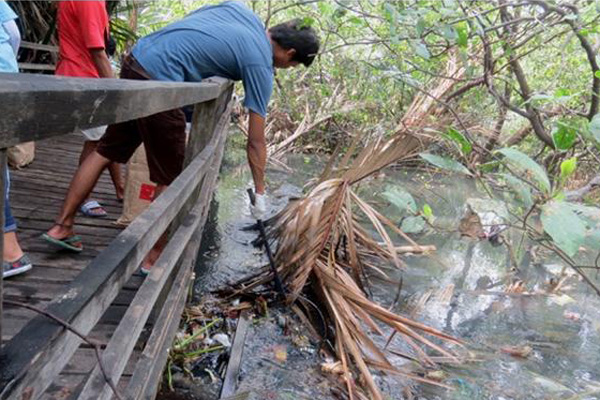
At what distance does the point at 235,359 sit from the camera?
263 cm

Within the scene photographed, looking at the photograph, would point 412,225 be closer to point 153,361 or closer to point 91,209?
point 153,361

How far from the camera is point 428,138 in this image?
2.92 meters

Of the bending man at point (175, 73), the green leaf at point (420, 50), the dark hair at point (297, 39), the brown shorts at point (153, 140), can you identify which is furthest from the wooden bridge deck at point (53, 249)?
the green leaf at point (420, 50)

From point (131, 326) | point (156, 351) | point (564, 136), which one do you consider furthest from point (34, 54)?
point (564, 136)

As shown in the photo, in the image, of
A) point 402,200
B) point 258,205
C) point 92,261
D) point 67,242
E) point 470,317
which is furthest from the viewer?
point 470,317

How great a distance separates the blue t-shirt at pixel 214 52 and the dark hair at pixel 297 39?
19 cm

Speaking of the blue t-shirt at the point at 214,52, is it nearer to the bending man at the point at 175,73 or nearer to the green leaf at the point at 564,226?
the bending man at the point at 175,73

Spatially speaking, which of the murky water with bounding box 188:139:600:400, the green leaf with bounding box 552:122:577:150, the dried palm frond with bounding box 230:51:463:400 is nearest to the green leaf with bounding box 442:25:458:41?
the dried palm frond with bounding box 230:51:463:400

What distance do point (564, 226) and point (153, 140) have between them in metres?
1.68

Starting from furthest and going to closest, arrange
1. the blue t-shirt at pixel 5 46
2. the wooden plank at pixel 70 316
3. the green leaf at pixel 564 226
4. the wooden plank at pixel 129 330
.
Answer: the blue t-shirt at pixel 5 46, the green leaf at pixel 564 226, the wooden plank at pixel 129 330, the wooden plank at pixel 70 316

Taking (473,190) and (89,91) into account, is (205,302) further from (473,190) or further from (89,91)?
(473,190)

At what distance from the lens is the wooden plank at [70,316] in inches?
26.5

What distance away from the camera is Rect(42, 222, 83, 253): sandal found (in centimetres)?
230

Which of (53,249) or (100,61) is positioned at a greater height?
(100,61)
